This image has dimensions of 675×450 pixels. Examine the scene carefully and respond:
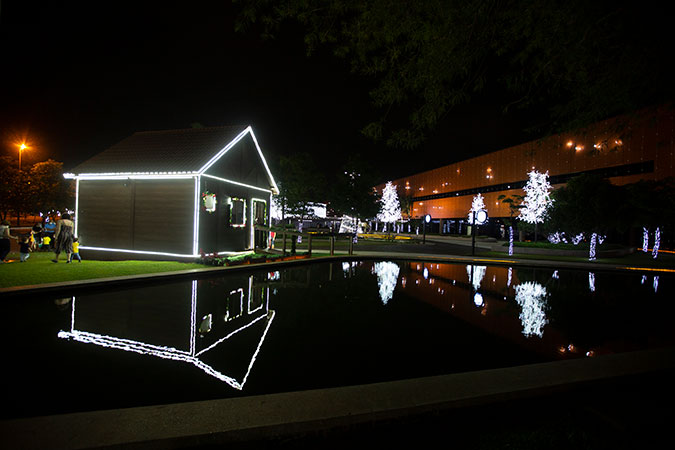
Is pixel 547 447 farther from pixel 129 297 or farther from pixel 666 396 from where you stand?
pixel 129 297

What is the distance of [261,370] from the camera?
14.6 feet

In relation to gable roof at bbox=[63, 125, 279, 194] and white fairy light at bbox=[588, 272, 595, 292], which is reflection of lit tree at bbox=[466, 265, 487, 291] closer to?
white fairy light at bbox=[588, 272, 595, 292]

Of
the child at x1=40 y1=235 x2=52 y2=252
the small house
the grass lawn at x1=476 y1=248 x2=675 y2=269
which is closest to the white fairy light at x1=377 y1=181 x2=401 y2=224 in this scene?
the grass lawn at x1=476 y1=248 x2=675 y2=269

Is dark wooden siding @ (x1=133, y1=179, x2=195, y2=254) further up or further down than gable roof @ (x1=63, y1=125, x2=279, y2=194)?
further down

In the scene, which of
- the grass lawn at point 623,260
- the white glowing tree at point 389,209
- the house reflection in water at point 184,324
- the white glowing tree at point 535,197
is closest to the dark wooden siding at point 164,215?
the house reflection in water at point 184,324

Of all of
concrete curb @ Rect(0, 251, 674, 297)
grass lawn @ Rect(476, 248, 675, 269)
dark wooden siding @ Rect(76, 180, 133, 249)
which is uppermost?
dark wooden siding @ Rect(76, 180, 133, 249)

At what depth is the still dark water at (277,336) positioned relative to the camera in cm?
407

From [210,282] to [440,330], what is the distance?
738 cm

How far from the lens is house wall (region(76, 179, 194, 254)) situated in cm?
1547

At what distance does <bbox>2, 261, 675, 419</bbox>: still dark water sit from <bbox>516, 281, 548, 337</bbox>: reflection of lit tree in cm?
7

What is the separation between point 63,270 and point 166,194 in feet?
17.0

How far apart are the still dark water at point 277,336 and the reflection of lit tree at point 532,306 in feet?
0.21

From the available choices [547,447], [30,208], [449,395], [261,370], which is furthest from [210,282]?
[30,208]

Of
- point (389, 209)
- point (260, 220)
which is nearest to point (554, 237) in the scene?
point (260, 220)
